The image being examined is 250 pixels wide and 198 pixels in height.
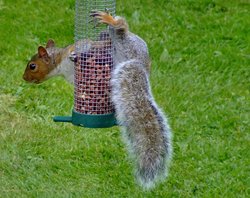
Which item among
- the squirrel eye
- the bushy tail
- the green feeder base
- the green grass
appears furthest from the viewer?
the green grass

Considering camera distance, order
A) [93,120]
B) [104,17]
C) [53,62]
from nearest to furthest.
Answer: [104,17], [93,120], [53,62]

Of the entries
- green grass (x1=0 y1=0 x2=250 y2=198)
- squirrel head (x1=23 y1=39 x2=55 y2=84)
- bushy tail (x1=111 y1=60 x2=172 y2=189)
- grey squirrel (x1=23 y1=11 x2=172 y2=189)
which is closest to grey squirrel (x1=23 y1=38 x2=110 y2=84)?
squirrel head (x1=23 y1=39 x2=55 y2=84)

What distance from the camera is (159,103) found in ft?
17.6

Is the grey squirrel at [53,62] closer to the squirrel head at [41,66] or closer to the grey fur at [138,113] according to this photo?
the squirrel head at [41,66]

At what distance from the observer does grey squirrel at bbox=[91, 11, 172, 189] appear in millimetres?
3461

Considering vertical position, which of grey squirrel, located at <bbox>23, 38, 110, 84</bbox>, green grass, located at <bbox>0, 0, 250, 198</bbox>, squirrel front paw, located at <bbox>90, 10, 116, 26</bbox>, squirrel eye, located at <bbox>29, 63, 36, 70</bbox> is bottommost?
green grass, located at <bbox>0, 0, 250, 198</bbox>

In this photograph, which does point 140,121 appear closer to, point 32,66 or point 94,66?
point 94,66

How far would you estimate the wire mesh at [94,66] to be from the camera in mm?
3707

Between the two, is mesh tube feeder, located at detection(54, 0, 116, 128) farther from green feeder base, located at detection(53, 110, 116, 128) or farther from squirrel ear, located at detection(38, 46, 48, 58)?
squirrel ear, located at detection(38, 46, 48, 58)

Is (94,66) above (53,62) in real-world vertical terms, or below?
above

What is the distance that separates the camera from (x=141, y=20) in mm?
6883

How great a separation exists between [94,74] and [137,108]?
0.34 meters

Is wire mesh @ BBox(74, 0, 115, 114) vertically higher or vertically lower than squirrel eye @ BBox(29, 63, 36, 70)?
higher

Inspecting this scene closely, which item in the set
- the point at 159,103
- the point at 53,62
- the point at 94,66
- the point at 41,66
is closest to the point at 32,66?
the point at 41,66
